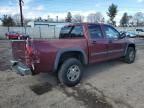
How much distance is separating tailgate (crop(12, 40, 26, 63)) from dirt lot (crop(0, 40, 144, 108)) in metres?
→ 0.85

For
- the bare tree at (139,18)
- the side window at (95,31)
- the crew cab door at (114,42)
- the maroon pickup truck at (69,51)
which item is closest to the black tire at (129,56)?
the crew cab door at (114,42)

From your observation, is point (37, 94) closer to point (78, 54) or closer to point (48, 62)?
point (48, 62)

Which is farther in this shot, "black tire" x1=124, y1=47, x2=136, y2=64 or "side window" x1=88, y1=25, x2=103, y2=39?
"black tire" x1=124, y1=47, x2=136, y2=64

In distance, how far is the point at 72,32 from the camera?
7.23 meters

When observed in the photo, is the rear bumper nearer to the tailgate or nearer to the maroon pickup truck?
the maroon pickup truck

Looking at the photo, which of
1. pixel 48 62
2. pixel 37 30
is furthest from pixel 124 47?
pixel 37 30

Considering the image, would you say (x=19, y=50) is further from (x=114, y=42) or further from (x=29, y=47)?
(x=114, y=42)

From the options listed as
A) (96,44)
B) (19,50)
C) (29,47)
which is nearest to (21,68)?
(19,50)

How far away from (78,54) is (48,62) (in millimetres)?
1255

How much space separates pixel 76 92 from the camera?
217 inches

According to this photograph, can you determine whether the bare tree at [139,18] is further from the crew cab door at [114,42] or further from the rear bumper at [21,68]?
the rear bumper at [21,68]

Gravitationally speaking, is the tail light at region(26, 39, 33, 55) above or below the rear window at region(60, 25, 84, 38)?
below

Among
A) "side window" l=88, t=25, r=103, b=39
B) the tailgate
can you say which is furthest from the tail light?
"side window" l=88, t=25, r=103, b=39

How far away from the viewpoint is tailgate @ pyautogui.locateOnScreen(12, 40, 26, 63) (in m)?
5.49
